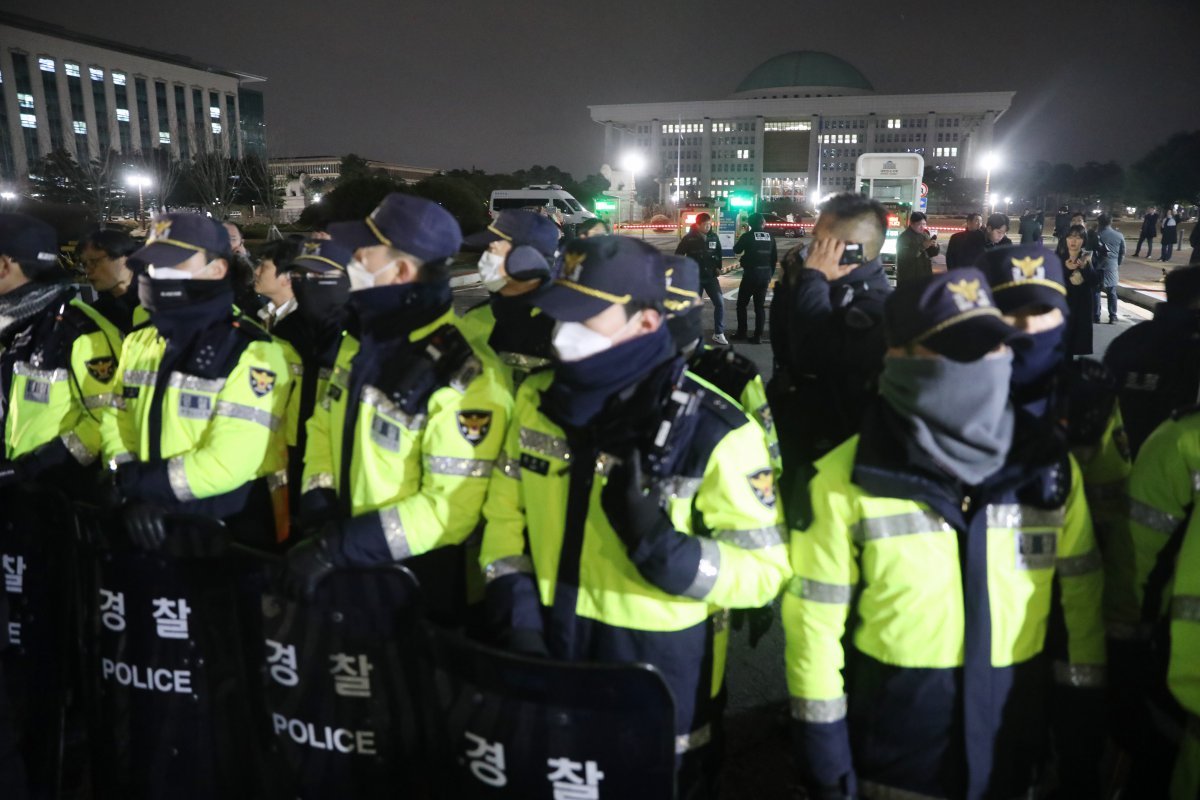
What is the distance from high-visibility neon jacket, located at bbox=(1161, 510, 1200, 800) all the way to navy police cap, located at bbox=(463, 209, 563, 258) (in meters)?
3.47

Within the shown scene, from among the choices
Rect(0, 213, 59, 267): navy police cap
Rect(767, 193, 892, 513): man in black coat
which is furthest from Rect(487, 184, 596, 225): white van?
Rect(0, 213, 59, 267): navy police cap

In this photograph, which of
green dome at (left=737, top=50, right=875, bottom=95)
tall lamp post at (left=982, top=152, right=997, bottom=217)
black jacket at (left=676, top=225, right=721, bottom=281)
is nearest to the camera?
black jacket at (left=676, top=225, right=721, bottom=281)

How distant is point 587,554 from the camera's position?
2.24 metres

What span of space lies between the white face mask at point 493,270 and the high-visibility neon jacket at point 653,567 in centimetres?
254

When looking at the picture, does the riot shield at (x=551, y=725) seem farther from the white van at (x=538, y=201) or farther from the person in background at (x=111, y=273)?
the white van at (x=538, y=201)

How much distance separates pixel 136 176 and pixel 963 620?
58.6 metres

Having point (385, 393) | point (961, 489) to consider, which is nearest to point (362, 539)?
point (385, 393)

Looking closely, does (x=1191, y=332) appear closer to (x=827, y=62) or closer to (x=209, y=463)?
(x=209, y=463)

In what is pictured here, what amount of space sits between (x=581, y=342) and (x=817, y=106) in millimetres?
124936

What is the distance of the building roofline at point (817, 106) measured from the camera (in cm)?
11450

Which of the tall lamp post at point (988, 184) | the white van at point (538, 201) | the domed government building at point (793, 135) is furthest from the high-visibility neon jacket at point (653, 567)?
the domed government building at point (793, 135)

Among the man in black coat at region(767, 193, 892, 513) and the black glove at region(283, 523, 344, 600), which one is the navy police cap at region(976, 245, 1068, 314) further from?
the black glove at region(283, 523, 344, 600)

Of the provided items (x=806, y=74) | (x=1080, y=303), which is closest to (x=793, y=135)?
(x=806, y=74)

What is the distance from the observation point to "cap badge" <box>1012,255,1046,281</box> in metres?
2.72
